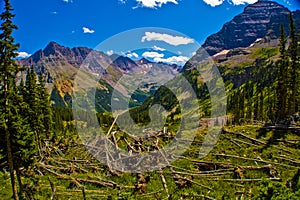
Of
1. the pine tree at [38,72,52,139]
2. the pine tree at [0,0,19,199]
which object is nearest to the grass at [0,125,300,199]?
the pine tree at [0,0,19,199]

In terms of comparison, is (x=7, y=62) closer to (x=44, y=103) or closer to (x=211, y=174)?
(x=211, y=174)

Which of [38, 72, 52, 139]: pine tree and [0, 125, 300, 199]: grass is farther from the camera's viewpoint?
[38, 72, 52, 139]: pine tree

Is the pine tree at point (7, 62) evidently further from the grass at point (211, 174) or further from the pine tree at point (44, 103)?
the pine tree at point (44, 103)

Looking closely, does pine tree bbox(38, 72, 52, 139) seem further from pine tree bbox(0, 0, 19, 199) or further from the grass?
pine tree bbox(0, 0, 19, 199)

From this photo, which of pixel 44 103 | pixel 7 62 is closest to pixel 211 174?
pixel 7 62

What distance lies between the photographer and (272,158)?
25.6m

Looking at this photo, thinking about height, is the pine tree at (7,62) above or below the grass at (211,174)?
above

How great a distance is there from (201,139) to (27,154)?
22.6 metres

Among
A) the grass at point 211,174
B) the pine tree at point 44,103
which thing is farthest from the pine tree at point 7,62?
the pine tree at point 44,103

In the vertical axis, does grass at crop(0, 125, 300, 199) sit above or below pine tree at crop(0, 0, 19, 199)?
below

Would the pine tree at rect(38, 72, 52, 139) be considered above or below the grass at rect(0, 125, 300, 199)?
above

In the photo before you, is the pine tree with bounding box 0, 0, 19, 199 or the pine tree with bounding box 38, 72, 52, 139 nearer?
the pine tree with bounding box 0, 0, 19, 199

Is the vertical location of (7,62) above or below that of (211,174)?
above

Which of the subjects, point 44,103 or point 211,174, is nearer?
point 211,174
